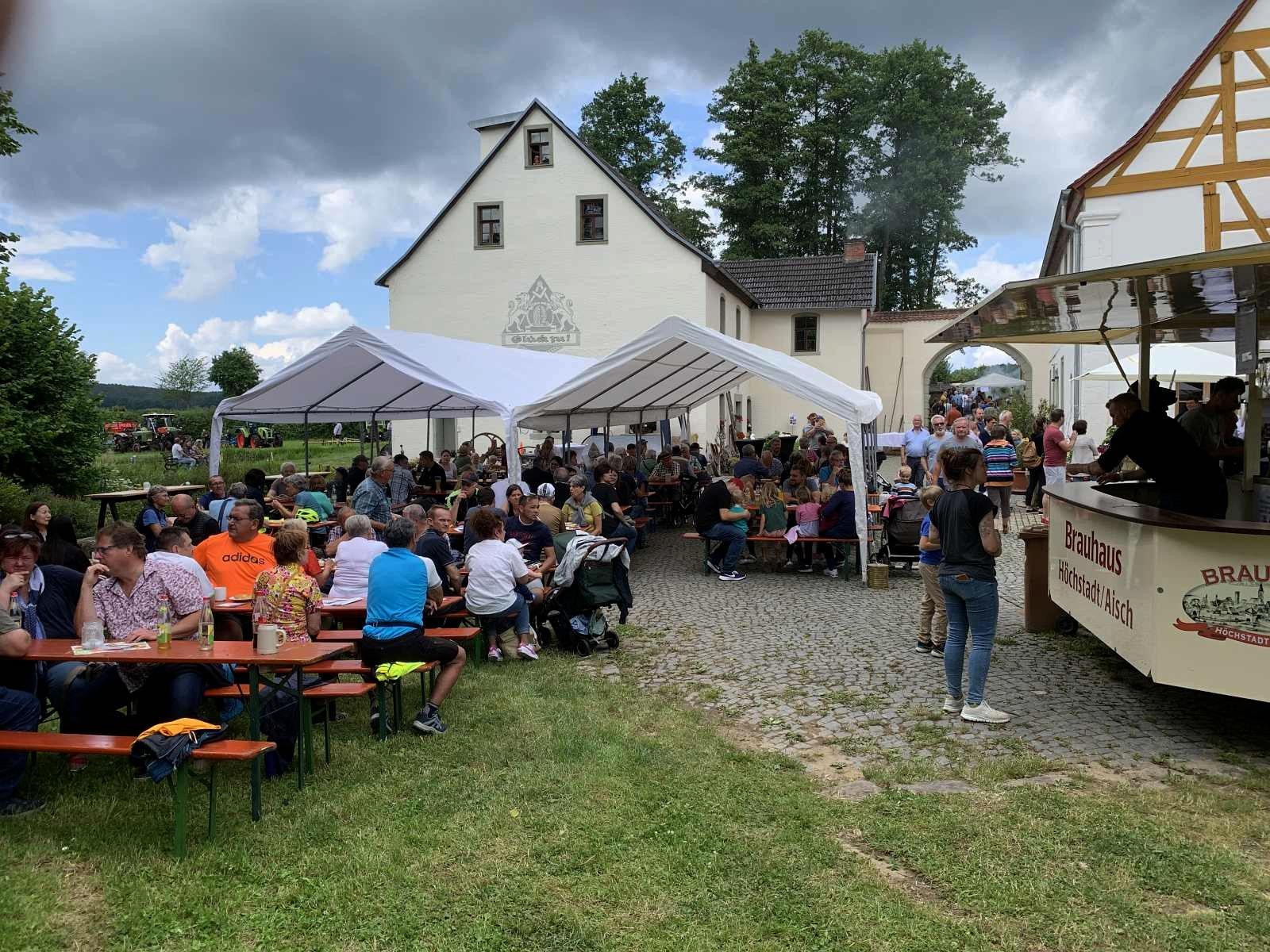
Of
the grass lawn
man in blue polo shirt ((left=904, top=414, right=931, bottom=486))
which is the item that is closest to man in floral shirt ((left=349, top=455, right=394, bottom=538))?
the grass lawn

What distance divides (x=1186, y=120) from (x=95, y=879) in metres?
21.6

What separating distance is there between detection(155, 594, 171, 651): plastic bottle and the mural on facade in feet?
70.1

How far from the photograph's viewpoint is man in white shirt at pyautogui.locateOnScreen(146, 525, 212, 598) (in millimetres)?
5391

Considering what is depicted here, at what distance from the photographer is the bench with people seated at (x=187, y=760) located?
3.99 m

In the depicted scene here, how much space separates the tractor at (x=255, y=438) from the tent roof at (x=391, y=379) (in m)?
28.0

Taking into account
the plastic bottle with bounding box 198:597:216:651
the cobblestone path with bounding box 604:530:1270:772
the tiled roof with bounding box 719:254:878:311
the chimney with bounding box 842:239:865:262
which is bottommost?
the cobblestone path with bounding box 604:530:1270:772

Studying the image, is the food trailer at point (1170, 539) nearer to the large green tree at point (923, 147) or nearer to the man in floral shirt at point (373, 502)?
the man in floral shirt at point (373, 502)

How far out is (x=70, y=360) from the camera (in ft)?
56.1

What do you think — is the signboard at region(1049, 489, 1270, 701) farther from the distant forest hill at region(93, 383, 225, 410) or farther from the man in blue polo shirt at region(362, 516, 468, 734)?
the distant forest hill at region(93, 383, 225, 410)

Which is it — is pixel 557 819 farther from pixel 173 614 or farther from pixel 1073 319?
pixel 1073 319

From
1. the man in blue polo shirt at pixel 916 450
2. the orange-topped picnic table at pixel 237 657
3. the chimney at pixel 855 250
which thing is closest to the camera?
the orange-topped picnic table at pixel 237 657

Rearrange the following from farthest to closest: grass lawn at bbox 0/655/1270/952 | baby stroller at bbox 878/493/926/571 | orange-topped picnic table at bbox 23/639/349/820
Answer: baby stroller at bbox 878/493/926/571, orange-topped picnic table at bbox 23/639/349/820, grass lawn at bbox 0/655/1270/952

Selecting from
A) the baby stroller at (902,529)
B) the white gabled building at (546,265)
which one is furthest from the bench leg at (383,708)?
the white gabled building at (546,265)

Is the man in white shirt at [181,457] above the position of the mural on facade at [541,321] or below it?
below
